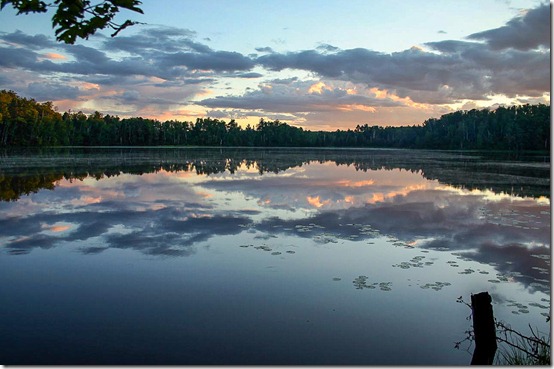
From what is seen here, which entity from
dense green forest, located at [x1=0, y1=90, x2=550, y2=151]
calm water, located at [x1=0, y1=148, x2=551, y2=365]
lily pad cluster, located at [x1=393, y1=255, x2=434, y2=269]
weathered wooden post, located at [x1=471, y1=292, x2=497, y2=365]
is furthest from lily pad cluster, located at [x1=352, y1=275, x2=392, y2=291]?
dense green forest, located at [x1=0, y1=90, x2=550, y2=151]

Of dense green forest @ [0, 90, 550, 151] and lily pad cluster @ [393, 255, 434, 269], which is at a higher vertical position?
dense green forest @ [0, 90, 550, 151]

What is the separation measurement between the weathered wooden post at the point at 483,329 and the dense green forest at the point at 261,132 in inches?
2674

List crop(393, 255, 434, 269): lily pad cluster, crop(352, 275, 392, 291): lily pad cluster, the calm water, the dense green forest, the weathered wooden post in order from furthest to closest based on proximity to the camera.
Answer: the dense green forest < crop(393, 255, 434, 269): lily pad cluster < crop(352, 275, 392, 291): lily pad cluster < the calm water < the weathered wooden post

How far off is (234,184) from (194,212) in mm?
7464

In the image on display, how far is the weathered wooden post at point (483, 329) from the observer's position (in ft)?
15.4

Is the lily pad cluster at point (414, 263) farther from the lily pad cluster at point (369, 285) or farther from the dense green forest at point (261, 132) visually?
the dense green forest at point (261, 132)

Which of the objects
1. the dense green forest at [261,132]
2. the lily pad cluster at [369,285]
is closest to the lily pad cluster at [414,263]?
the lily pad cluster at [369,285]

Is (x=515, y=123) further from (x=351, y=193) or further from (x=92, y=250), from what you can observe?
(x=92, y=250)

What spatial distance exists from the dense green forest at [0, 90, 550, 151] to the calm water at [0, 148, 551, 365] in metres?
62.3

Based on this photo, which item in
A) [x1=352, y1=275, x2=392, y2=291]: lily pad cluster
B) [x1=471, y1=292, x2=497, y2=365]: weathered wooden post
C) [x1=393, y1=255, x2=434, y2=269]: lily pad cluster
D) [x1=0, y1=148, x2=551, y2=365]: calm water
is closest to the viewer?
[x1=471, y1=292, x2=497, y2=365]: weathered wooden post

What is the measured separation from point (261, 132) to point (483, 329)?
149527mm

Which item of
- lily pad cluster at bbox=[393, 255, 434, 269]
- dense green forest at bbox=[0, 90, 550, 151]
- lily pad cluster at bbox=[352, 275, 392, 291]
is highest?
dense green forest at bbox=[0, 90, 550, 151]

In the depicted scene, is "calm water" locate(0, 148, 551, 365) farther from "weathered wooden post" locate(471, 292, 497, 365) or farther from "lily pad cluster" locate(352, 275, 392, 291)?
"weathered wooden post" locate(471, 292, 497, 365)

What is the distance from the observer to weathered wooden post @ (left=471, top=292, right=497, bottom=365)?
4707 mm
